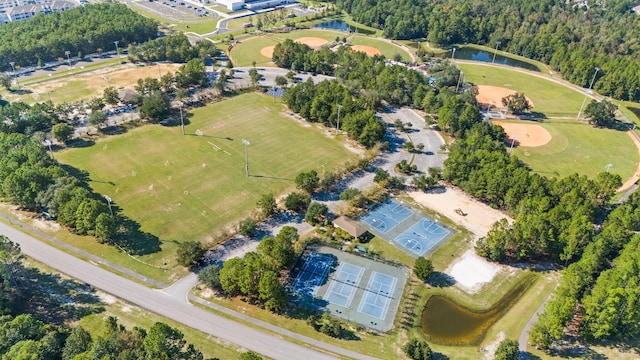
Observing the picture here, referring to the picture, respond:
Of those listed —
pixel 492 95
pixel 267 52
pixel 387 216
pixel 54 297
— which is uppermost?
pixel 267 52

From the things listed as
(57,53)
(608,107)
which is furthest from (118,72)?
(608,107)

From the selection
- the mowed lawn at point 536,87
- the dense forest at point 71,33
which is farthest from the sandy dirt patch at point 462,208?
the dense forest at point 71,33

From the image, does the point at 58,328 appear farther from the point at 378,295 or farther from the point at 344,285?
the point at 378,295

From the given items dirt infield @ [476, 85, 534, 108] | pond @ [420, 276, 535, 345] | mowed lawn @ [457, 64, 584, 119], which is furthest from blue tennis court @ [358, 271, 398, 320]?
mowed lawn @ [457, 64, 584, 119]

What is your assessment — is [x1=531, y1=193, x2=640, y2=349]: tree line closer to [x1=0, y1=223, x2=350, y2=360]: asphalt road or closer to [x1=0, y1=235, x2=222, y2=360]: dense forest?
[x1=0, y1=223, x2=350, y2=360]: asphalt road

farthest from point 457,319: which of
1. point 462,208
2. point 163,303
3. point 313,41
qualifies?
point 313,41

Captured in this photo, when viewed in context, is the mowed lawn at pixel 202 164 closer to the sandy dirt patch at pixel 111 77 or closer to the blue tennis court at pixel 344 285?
the blue tennis court at pixel 344 285

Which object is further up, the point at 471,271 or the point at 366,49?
the point at 366,49
